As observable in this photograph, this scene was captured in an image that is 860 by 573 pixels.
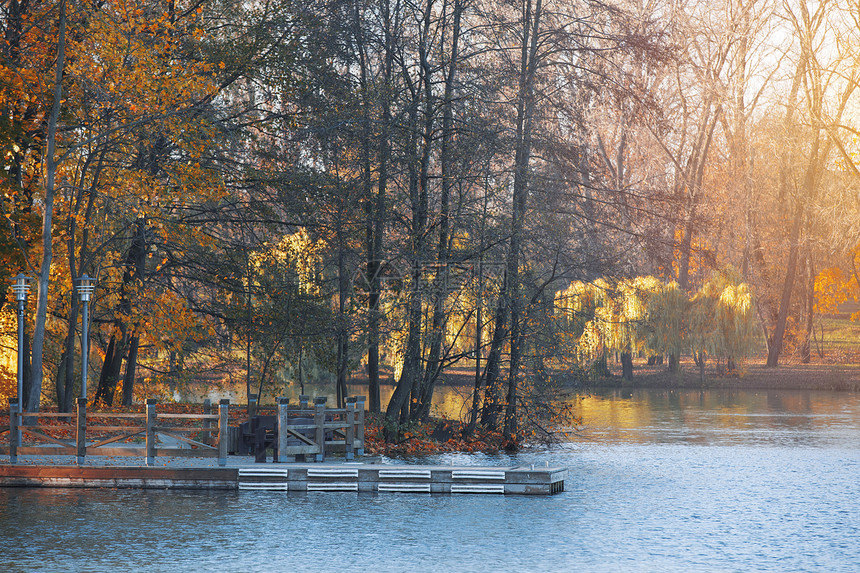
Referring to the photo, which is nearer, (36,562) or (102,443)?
(36,562)

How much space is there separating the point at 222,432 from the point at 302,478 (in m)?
1.69

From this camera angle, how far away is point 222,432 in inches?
654

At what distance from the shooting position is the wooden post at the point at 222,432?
54.2 ft

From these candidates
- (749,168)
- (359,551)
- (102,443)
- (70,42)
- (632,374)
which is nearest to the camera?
(359,551)

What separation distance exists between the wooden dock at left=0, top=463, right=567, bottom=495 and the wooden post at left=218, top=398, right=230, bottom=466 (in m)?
0.51

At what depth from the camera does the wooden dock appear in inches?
636

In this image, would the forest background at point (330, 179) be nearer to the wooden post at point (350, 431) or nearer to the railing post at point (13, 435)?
the railing post at point (13, 435)

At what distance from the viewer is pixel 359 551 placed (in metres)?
12.1

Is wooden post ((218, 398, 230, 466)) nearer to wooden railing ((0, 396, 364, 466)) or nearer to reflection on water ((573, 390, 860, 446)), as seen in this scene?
wooden railing ((0, 396, 364, 466))

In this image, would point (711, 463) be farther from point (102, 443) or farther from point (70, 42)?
point (70, 42)

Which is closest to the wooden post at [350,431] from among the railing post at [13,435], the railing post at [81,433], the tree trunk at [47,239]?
the railing post at [81,433]

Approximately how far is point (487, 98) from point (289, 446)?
10.2 m

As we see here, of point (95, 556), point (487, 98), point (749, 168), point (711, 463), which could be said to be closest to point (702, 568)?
point (95, 556)

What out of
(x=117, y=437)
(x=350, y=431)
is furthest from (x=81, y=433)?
(x=350, y=431)
